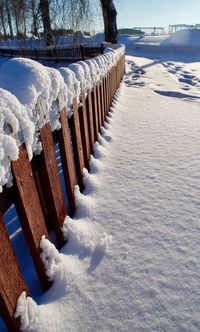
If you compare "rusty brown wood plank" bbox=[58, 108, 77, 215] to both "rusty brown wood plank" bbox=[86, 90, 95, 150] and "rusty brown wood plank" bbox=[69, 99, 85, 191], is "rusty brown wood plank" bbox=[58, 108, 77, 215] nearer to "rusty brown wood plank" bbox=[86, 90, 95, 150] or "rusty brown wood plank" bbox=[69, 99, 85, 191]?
"rusty brown wood plank" bbox=[69, 99, 85, 191]

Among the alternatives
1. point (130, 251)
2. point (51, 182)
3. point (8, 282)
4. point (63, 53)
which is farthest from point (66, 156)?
point (63, 53)

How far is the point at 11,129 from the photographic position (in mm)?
871

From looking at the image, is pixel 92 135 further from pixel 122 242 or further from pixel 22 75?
pixel 22 75

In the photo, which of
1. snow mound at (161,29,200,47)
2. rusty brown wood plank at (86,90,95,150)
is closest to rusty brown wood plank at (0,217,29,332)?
rusty brown wood plank at (86,90,95,150)

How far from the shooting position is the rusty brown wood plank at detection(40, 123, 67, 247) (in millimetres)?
1208

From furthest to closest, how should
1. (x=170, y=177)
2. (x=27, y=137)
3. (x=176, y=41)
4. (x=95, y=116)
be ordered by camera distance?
(x=176, y=41) → (x=95, y=116) → (x=170, y=177) → (x=27, y=137)

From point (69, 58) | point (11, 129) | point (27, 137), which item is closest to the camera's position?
point (11, 129)

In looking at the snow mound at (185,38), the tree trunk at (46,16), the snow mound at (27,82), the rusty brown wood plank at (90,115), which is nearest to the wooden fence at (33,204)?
the snow mound at (27,82)

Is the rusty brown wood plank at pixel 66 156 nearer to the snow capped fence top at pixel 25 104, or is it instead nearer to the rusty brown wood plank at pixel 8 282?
the snow capped fence top at pixel 25 104

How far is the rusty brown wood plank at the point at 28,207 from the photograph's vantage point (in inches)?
38.3

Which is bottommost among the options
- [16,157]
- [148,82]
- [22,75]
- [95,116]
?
[148,82]

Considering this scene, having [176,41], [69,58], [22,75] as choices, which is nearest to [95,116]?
[22,75]

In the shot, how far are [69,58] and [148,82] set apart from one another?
202 inches

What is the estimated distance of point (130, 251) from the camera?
1393mm
